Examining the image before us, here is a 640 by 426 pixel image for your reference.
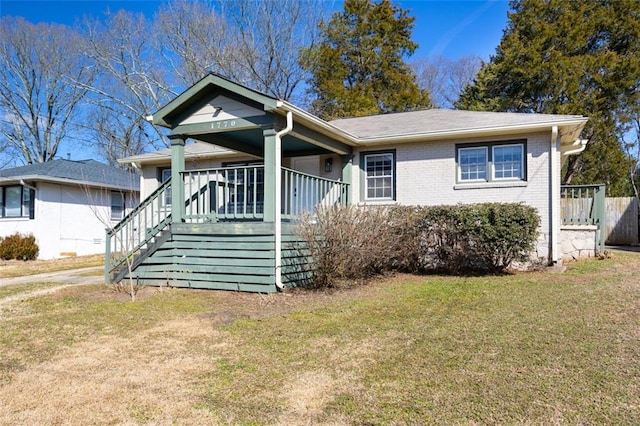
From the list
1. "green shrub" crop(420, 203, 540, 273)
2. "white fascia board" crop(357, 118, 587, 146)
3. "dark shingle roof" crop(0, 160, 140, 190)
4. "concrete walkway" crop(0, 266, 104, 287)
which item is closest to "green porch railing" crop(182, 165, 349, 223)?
"white fascia board" crop(357, 118, 587, 146)

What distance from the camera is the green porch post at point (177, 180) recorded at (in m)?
8.88

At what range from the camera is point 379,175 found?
455 inches

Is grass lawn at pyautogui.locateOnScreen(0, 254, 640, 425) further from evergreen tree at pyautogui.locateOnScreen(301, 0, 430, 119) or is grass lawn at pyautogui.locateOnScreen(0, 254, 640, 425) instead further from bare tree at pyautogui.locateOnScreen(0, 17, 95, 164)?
bare tree at pyautogui.locateOnScreen(0, 17, 95, 164)

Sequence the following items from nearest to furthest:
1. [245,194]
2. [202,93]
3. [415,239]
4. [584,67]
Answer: [245,194] → [202,93] → [415,239] → [584,67]

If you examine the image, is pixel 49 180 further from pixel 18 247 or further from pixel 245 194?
pixel 245 194

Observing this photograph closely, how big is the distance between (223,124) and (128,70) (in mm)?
19194

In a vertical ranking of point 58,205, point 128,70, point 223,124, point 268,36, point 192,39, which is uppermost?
point 268,36

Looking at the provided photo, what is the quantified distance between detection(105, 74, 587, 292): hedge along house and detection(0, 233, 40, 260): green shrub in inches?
325

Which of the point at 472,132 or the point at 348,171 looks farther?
the point at 348,171

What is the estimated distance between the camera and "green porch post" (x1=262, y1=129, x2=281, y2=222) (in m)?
7.95

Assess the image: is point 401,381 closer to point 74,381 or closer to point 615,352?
point 615,352

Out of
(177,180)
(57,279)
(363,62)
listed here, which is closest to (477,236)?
(177,180)

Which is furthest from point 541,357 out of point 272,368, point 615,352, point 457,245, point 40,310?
point 40,310

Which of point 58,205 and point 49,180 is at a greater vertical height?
point 49,180
